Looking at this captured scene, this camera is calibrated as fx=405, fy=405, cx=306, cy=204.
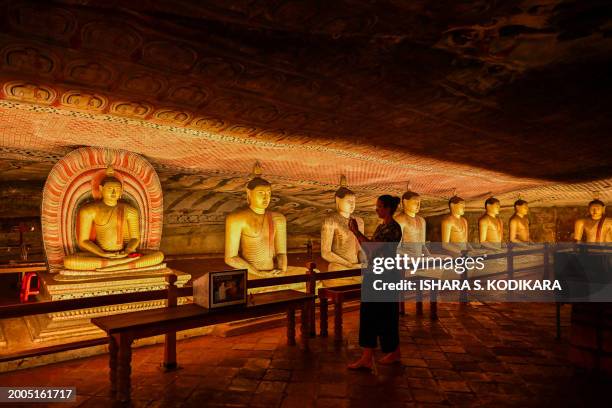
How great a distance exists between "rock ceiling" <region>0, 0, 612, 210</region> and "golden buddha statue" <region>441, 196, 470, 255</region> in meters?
2.64

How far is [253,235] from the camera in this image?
5.80 metres

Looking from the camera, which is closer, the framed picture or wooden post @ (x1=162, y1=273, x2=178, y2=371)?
the framed picture

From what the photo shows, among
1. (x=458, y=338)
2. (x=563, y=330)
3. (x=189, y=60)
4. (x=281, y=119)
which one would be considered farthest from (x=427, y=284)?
(x=189, y=60)

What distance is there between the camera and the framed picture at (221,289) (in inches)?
141

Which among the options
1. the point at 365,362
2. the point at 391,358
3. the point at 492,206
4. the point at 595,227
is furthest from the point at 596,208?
the point at 365,362

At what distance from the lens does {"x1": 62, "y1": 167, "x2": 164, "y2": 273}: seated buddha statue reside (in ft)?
16.7

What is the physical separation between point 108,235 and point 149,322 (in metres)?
2.53

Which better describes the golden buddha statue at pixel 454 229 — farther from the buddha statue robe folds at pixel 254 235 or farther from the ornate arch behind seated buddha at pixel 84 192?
the ornate arch behind seated buddha at pixel 84 192

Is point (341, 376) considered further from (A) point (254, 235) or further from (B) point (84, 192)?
(B) point (84, 192)

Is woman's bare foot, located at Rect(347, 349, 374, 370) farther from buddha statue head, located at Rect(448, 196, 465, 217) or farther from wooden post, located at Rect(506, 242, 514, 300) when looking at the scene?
buddha statue head, located at Rect(448, 196, 465, 217)

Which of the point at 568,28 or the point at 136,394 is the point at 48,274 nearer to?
the point at 136,394

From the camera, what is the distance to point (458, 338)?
4.92 m

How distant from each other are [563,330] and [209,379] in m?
4.59

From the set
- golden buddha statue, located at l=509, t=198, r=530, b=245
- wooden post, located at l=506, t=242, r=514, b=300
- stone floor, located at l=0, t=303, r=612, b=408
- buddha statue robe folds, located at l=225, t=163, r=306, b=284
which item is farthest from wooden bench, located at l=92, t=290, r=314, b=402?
golden buddha statue, located at l=509, t=198, r=530, b=245
